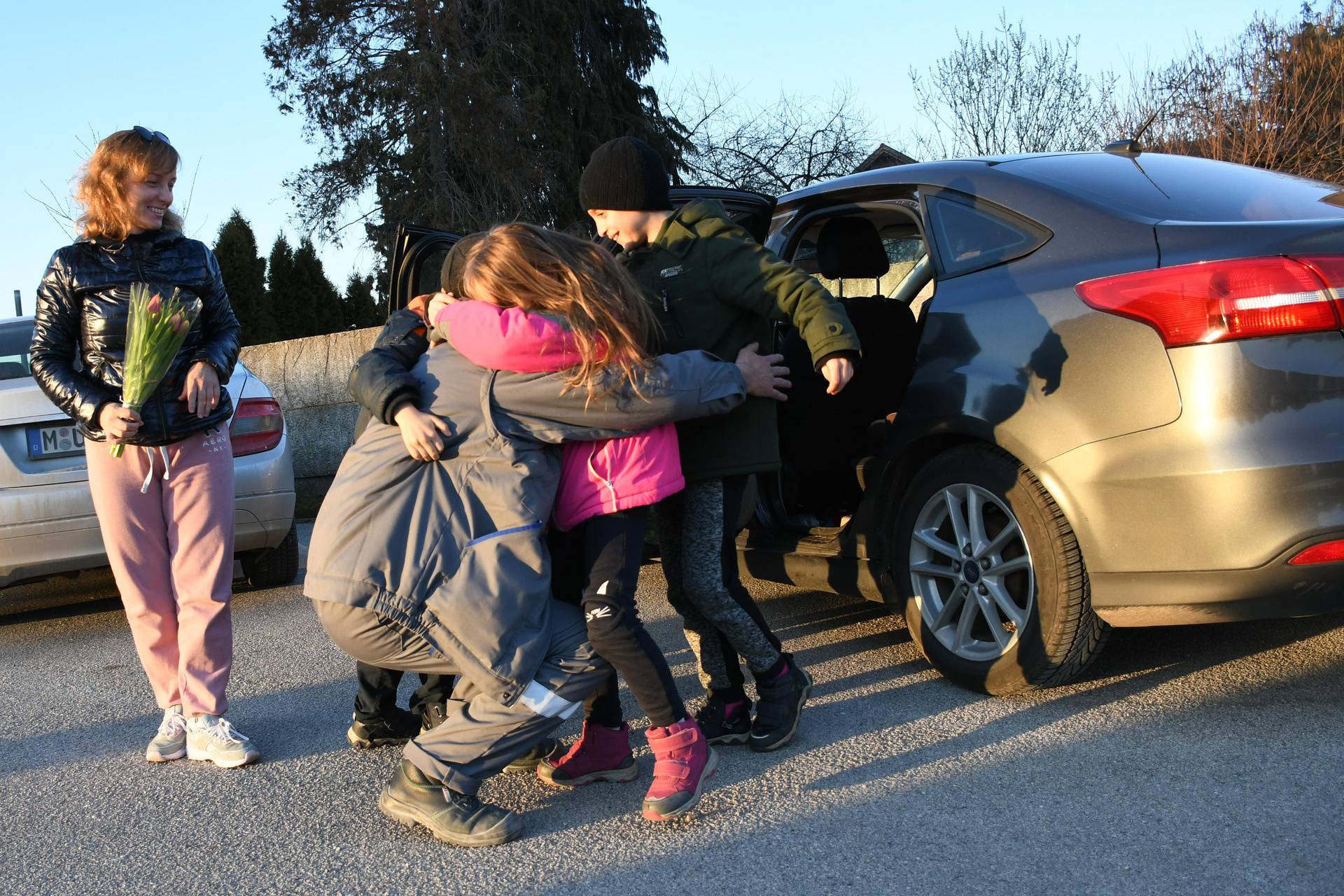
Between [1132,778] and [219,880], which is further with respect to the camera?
[1132,778]

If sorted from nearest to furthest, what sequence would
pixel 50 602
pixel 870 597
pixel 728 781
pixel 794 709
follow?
pixel 728 781 < pixel 794 709 < pixel 870 597 < pixel 50 602

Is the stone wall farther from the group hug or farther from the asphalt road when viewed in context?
the group hug

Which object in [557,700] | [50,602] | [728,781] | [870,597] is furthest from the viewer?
[50,602]

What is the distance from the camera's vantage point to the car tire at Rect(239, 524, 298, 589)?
20.7 feet

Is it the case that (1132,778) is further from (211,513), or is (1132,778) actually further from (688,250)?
(211,513)

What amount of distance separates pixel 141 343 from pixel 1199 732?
309 centimetres

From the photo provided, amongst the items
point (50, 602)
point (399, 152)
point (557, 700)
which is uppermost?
point (399, 152)

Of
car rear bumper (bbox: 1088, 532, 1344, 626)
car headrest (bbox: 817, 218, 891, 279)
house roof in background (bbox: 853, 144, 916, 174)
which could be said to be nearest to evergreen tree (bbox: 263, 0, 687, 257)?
house roof in background (bbox: 853, 144, 916, 174)

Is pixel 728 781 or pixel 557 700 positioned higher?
pixel 557 700

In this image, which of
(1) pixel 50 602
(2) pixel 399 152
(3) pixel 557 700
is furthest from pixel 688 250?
(2) pixel 399 152

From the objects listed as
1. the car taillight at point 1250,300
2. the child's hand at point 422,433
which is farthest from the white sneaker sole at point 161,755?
the car taillight at point 1250,300

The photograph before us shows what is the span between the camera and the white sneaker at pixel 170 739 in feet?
11.8

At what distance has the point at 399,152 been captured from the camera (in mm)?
20734

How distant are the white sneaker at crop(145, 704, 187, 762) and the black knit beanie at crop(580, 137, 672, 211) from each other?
1.99m
